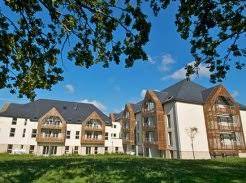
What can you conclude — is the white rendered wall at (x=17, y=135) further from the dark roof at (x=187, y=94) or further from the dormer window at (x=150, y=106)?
the dark roof at (x=187, y=94)

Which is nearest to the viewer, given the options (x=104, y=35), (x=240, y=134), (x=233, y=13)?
(x=104, y=35)

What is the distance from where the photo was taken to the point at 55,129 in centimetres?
5966

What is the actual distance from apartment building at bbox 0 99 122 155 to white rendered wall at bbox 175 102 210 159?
2387 centimetres

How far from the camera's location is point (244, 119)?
52.5m

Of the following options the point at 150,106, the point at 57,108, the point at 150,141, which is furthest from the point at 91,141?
the point at 150,106

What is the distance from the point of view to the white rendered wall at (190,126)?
45.9 metres

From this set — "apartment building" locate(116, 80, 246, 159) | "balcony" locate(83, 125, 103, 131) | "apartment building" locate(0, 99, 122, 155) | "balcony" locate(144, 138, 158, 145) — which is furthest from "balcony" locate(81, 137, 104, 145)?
"balcony" locate(144, 138, 158, 145)

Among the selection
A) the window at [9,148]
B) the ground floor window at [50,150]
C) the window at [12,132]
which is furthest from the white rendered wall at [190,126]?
the window at [9,148]

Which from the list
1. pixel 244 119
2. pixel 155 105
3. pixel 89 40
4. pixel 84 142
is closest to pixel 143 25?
pixel 89 40

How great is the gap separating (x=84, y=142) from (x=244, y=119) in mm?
37000

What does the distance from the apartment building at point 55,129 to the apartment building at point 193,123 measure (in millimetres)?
14216

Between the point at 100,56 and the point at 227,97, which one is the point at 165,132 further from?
the point at 100,56

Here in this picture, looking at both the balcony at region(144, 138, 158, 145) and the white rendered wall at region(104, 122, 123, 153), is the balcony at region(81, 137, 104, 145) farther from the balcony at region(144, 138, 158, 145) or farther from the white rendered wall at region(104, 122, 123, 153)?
the balcony at region(144, 138, 158, 145)

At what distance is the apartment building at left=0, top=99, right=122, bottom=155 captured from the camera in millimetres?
56688
